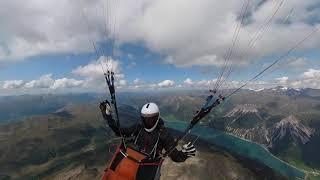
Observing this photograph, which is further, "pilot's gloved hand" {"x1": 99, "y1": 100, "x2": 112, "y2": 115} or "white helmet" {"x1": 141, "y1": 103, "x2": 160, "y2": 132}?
"pilot's gloved hand" {"x1": 99, "y1": 100, "x2": 112, "y2": 115}

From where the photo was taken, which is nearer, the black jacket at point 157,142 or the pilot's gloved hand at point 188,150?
the black jacket at point 157,142

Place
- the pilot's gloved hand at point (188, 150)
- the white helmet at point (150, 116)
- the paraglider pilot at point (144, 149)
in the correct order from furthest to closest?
the pilot's gloved hand at point (188, 150)
the white helmet at point (150, 116)
the paraglider pilot at point (144, 149)

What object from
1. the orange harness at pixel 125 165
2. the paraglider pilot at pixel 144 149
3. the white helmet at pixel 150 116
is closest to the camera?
A: the orange harness at pixel 125 165

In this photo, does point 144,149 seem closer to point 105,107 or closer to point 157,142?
point 157,142

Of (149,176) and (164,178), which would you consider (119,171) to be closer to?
(149,176)

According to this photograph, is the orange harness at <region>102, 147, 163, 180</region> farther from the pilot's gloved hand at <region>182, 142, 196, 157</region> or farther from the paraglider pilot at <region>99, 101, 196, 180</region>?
the pilot's gloved hand at <region>182, 142, 196, 157</region>

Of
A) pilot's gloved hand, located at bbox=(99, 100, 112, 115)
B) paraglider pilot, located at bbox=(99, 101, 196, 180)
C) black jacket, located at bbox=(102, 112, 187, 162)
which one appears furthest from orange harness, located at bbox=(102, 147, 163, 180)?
pilot's gloved hand, located at bbox=(99, 100, 112, 115)

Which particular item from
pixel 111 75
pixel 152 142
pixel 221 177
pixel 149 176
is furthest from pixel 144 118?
pixel 221 177

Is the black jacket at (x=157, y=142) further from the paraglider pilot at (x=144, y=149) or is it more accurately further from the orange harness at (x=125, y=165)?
the orange harness at (x=125, y=165)

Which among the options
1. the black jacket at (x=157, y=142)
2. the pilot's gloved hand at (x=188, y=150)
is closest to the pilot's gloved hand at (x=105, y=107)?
the black jacket at (x=157, y=142)
